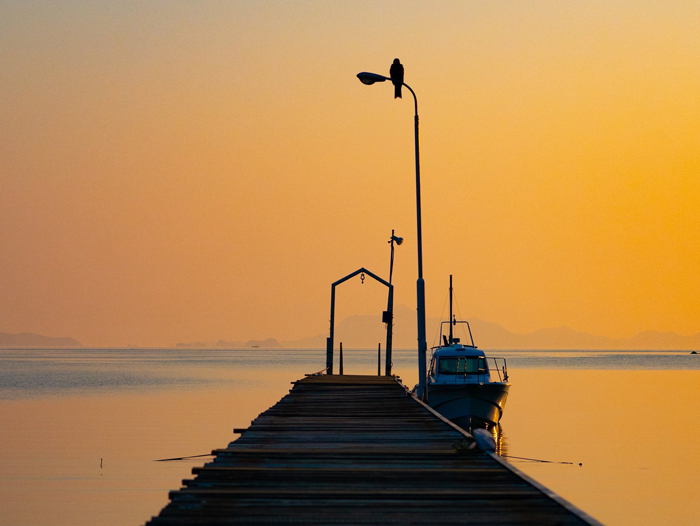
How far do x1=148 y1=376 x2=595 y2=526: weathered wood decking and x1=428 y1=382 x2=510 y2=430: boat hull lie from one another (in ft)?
51.9

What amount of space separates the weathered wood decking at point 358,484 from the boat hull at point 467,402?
15.8 m

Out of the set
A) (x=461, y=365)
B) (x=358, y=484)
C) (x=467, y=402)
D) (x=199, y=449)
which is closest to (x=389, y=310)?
(x=461, y=365)

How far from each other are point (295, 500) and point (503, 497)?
8.09ft

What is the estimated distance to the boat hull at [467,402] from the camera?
33.8 metres

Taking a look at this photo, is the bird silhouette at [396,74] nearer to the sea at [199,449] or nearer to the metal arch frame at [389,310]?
the sea at [199,449]

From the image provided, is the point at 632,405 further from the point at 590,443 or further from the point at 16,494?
the point at 16,494

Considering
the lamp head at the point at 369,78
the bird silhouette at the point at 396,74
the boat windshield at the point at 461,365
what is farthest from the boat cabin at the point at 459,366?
the lamp head at the point at 369,78

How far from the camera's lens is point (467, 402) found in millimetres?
33906

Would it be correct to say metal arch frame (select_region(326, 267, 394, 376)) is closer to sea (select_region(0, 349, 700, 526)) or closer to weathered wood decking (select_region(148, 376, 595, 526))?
sea (select_region(0, 349, 700, 526))

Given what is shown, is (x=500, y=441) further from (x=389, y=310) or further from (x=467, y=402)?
(x=389, y=310)

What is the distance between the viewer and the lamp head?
2716cm

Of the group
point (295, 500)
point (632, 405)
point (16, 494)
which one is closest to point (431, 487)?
point (295, 500)

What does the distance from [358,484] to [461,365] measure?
84.4 ft

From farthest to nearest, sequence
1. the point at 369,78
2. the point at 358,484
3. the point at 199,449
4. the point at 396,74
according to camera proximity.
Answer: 1. the point at 199,449
2. the point at 396,74
3. the point at 369,78
4. the point at 358,484
